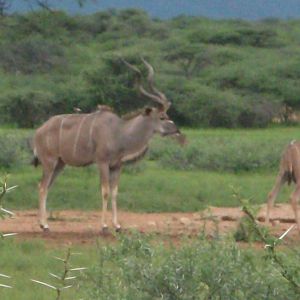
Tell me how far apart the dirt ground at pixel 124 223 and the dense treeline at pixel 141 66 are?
391 centimetres

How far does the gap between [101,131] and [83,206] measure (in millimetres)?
1764

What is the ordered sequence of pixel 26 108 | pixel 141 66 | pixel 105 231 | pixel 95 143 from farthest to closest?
1. pixel 26 108
2. pixel 141 66
3. pixel 95 143
4. pixel 105 231

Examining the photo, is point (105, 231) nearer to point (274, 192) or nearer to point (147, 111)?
point (147, 111)

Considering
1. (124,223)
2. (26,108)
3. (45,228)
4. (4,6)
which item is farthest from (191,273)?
(26,108)

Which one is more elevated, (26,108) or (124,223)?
(124,223)

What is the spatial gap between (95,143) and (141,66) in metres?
13.5

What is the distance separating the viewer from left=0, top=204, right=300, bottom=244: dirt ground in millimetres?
11766

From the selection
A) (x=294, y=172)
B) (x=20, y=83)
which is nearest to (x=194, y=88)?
(x=20, y=83)

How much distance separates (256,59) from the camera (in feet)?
120

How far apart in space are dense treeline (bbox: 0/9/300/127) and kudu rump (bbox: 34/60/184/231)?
4053mm

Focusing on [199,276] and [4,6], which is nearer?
[199,276]

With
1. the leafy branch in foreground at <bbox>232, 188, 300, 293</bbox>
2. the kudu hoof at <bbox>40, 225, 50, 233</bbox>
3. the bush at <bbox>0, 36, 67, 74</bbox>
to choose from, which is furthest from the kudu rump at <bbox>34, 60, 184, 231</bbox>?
the bush at <bbox>0, 36, 67, 74</bbox>

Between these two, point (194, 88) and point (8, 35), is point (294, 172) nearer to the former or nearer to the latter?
point (8, 35)

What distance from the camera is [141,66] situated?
26094 mm
